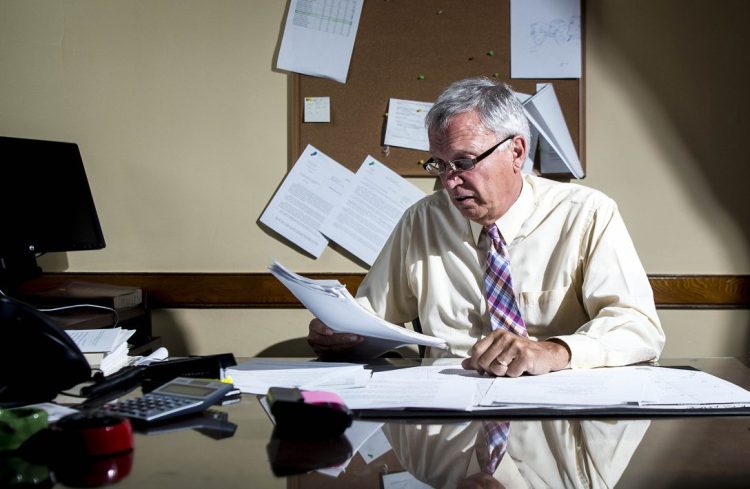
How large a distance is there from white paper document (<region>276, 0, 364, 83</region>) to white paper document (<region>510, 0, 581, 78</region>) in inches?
20.7

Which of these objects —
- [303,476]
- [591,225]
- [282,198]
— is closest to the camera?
[303,476]

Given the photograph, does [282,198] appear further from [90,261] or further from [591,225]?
[591,225]

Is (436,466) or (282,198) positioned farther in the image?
(282,198)

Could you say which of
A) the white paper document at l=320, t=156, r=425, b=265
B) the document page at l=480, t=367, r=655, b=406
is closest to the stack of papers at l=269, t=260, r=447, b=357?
the document page at l=480, t=367, r=655, b=406

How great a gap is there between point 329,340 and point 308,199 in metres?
1.05

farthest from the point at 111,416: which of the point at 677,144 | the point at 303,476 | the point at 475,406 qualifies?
the point at 677,144

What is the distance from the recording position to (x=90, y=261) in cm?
263

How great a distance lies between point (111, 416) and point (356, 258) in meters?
1.74

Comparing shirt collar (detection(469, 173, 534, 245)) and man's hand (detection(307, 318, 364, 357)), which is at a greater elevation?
shirt collar (detection(469, 173, 534, 245))

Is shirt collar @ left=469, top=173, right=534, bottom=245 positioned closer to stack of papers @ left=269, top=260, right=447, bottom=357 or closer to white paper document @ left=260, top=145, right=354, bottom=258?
stack of papers @ left=269, top=260, right=447, bottom=357

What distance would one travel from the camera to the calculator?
982 mm

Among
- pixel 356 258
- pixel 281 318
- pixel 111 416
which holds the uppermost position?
pixel 111 416

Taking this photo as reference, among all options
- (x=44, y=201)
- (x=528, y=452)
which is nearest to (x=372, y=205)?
(x=44, y=201)

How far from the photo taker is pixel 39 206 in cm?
222
